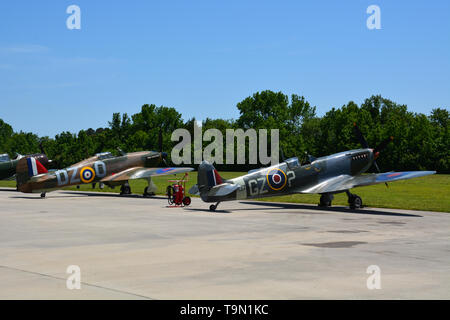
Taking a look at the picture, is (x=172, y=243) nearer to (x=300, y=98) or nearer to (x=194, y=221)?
(x=194, y=221)

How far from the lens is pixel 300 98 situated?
13575 centimetres

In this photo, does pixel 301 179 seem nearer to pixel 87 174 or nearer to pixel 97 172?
pixel 87 174

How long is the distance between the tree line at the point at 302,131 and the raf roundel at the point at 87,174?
45.6 meters

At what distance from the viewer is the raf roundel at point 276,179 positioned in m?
25.6

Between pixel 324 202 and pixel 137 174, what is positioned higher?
pixel 137 174

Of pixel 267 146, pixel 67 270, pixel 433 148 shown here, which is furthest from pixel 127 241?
pixel 267 146

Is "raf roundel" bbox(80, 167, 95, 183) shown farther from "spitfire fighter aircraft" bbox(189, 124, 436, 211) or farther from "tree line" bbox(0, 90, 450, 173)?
"tree line" bbox(0, 90, 450, 173)

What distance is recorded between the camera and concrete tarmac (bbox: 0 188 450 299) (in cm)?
909

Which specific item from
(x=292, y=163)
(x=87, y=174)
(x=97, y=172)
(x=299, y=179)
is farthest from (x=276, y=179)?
(x=97, y=172)

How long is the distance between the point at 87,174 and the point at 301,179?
15.9m

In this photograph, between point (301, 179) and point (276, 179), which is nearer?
point (276, 179)

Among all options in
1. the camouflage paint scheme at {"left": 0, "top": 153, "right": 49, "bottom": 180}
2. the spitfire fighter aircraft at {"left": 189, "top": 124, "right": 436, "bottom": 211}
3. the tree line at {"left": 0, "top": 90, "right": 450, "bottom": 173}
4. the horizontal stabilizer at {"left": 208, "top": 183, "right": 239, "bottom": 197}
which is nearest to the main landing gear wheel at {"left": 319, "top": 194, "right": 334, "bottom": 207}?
the spitfire fighter aircraft at {"left": 189, "top": 124, "right": 436, "bottom": 211}

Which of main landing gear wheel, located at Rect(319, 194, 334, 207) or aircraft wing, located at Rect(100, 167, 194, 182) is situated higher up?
aircraft wing, located at Rect(100, 167, 194, 182)

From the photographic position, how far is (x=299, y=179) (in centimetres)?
2658
